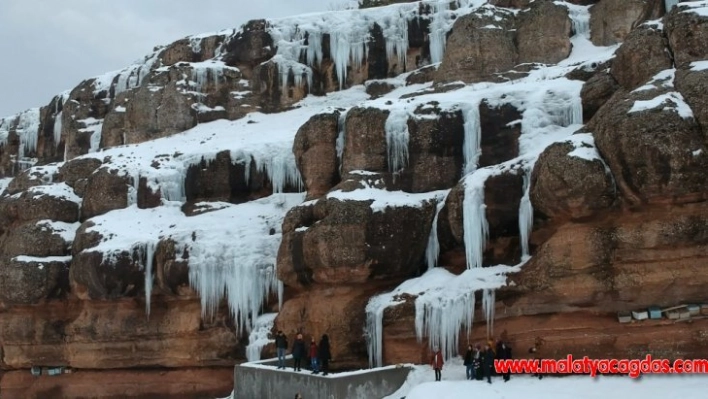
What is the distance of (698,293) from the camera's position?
14352mm

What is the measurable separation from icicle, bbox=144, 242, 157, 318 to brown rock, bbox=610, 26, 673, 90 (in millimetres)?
15160

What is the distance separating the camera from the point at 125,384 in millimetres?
23188

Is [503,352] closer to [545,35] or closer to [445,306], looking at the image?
[445,306]

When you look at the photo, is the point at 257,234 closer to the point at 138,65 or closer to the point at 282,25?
the point at 282,25

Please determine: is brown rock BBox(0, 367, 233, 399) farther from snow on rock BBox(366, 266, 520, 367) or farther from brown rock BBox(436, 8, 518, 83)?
brown rock BBox(436, 8, 518, 83)

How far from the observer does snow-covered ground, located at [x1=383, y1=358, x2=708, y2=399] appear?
13.2 meters

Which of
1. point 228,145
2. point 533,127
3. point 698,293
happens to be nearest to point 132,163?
point 228,145

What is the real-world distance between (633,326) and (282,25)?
90.0 feet

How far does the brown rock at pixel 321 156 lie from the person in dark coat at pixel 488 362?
8.02 m

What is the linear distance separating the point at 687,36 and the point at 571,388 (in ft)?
28.8

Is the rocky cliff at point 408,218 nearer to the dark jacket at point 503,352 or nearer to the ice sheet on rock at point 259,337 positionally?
the ice sheet on rock at point 259,337

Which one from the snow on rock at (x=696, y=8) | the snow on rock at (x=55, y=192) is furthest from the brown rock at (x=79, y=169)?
the snow on rock at (x=696, y=8)

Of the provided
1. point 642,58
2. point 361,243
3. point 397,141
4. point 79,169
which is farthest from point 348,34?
point 642,58

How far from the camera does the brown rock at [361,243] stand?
1811cm
